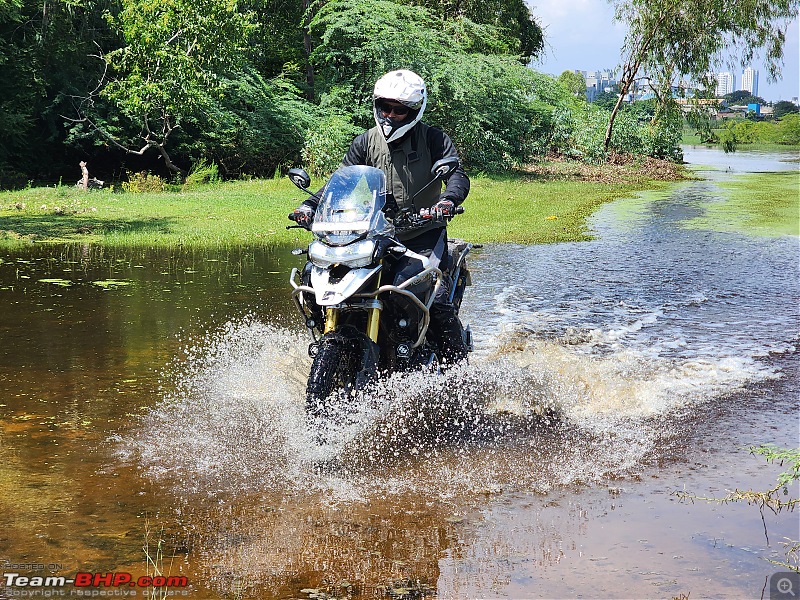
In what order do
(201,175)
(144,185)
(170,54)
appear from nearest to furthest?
1. (144,185)
2. (170,54)
3. (201,175)

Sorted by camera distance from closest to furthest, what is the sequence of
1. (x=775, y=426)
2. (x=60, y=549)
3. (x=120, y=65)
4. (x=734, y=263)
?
(x=60, y=549) < (x=775, y=426) < (x=734, y=263) < (x=120, y=65)

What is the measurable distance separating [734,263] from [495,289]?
14.5 feet

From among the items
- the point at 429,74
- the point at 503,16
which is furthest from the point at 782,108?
the point at 429,74

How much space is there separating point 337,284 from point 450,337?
4.28ft

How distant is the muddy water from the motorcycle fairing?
685mm

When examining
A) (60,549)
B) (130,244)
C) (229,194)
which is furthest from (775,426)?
(229,194)

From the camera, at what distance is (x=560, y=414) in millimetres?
6629

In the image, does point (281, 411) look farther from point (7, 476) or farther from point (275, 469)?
point (7, 476)

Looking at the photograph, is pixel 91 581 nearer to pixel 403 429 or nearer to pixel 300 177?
pixel 403 429

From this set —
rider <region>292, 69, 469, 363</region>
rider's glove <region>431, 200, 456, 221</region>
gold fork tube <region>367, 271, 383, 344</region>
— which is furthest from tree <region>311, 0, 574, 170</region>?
gold fork tube <region>367, 271, 383, 344</region>

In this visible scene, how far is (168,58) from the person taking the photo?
966 inches

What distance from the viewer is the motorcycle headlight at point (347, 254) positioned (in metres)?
5.42

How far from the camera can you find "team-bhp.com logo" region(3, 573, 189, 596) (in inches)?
151

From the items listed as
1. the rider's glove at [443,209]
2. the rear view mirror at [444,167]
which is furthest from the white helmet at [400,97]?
the rider's glove at [443,209]
